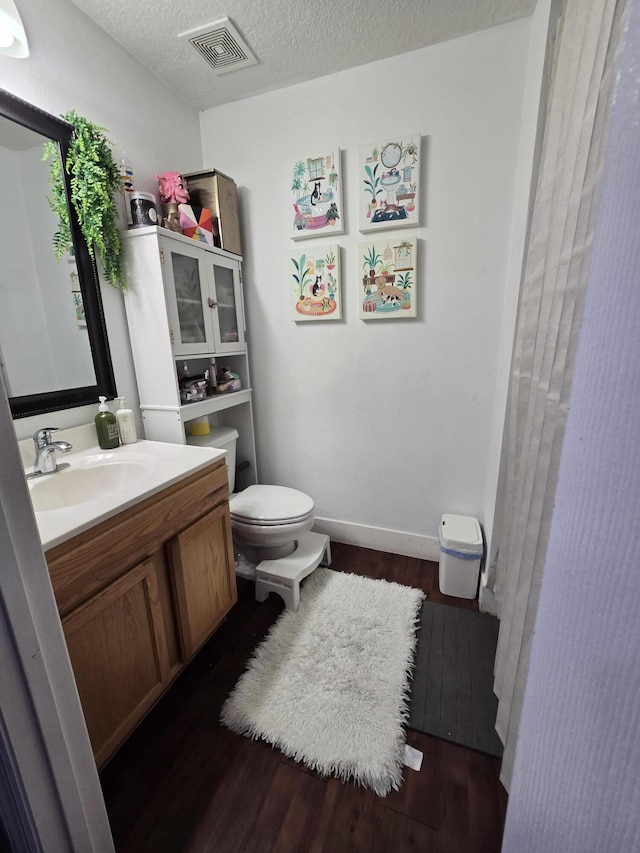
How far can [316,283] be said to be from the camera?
1.79 metres

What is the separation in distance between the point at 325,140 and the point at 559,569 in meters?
2.03

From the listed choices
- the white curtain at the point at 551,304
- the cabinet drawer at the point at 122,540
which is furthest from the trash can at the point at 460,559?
the cabinet drawer at the point at 122,540

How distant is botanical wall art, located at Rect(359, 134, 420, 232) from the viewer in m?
1.54

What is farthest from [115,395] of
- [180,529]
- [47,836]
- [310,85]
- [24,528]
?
[310,85]

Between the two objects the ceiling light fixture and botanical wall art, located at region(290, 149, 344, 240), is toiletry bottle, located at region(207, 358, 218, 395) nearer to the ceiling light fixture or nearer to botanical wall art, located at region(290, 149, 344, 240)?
botanical wall art, located at region(290, 149, 344, 240)

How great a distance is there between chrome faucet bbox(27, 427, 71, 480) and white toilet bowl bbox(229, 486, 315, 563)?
704 millimetres

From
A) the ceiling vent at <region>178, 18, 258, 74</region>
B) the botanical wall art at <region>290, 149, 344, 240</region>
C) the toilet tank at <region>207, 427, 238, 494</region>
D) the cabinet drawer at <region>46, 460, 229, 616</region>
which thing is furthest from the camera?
the toilet tank at <region>207, 427, 238, 494</region>

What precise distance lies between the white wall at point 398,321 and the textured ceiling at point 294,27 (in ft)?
0.22

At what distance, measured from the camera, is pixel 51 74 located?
117 centimetres

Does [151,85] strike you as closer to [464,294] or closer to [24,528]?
[464,294]

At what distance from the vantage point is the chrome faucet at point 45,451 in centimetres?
111

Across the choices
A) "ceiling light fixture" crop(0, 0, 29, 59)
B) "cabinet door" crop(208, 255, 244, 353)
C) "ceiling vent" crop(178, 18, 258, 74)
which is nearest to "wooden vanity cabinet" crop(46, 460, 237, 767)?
"cabinet door" crop(208, 255, 244, 353)

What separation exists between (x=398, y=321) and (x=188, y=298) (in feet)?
3.32

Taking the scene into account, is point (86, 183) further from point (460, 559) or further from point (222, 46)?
point (460, 559)
